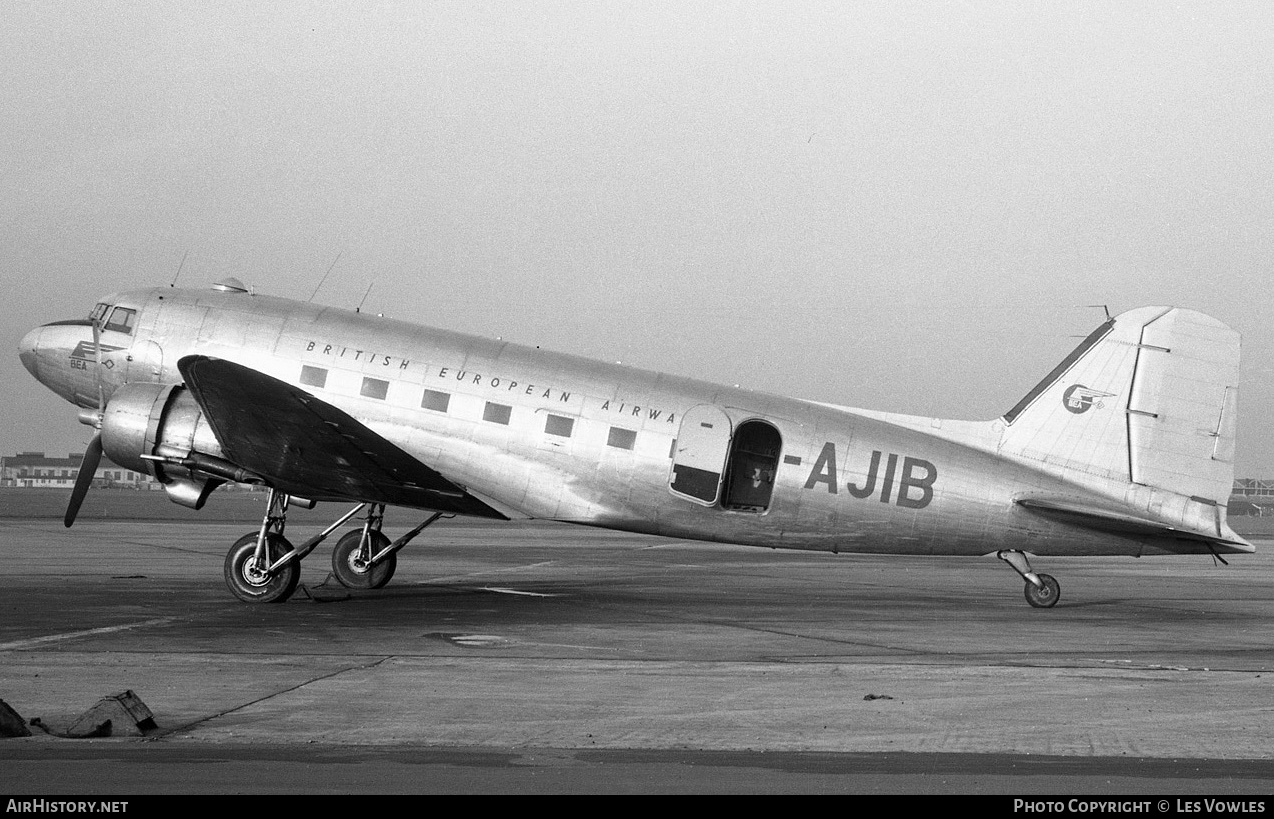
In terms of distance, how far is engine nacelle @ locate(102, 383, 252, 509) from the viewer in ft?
57.3

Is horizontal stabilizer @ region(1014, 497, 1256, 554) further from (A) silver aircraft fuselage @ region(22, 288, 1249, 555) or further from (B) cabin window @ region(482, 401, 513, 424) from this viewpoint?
(B) cabin window @ region(482, 401, 513, 424)

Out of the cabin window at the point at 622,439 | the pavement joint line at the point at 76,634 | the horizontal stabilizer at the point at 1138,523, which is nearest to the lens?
the pavement joint line at the point at 76,634

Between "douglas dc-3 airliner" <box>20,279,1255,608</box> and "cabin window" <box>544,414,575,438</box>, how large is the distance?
21 millimetres

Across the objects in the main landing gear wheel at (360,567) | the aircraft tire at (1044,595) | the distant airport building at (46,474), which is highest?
the aircraft tire at (1044,595)

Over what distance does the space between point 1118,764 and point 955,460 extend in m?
10.5

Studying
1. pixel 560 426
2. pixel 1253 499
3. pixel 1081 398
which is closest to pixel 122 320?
pixel 560 426

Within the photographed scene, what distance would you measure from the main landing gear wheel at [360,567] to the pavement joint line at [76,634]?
4814 mm

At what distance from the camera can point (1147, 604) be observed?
811 inches

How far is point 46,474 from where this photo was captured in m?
179

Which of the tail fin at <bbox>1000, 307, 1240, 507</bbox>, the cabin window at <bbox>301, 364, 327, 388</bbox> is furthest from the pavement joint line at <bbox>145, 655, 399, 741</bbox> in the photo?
the tail fin at <bbox>1000, 307, 1240, 507</bbox>

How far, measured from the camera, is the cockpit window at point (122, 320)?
1967 centimetres

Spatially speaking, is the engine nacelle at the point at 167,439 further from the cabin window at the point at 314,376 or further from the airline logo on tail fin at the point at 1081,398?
the airline logo on tail fin at the point at 1081,398

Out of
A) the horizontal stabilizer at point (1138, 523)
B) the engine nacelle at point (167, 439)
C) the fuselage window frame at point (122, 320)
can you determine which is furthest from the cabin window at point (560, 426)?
the fuselage window frame at point (122, 320)
